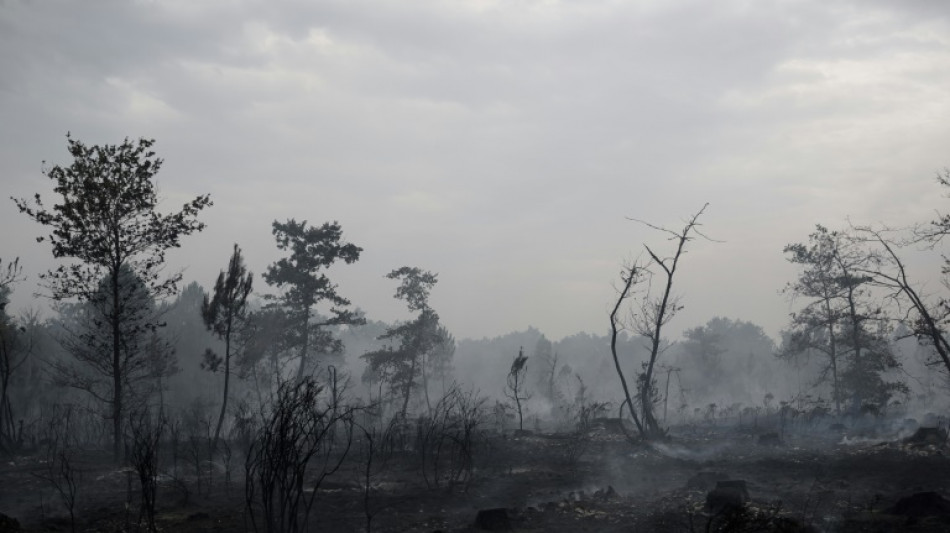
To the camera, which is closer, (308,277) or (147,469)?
(147,469)

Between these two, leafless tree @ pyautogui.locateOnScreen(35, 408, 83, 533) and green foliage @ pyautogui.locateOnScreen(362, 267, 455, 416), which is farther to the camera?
green foliage @ pyautogui.locateOnScreen(362, 267, 455, 416)

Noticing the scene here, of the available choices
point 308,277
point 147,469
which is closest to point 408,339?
point 308,277

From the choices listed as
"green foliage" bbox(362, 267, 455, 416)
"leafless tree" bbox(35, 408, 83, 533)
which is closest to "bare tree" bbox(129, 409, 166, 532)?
"leafless tree" bbox(35, 408, 83, 533)

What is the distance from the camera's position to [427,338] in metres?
43.7

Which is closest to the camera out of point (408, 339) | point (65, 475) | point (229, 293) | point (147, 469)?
point (65, 475)

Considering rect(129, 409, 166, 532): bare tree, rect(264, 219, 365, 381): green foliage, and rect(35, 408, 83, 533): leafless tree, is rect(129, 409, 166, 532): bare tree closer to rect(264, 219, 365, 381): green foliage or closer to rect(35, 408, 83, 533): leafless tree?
rect(35, 408, 83, 533): leafless tree

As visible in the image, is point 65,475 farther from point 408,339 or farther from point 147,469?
point 408,339

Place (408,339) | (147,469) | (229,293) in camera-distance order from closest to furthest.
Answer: (147,469)
(229,293)
(408,339)

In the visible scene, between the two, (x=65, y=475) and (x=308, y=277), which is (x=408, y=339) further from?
(x=65, y=475)

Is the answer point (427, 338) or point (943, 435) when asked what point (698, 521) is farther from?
point (427, 338)

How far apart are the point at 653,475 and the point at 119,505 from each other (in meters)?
13.2

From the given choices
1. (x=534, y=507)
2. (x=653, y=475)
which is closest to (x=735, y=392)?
(x=653, y=475)

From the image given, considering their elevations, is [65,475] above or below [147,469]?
above

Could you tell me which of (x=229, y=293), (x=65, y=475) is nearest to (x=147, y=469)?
(x=65, y=475)
